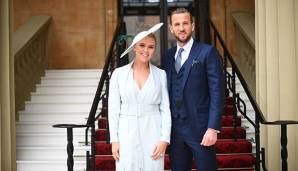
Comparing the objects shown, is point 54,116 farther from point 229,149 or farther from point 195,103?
point 195,103

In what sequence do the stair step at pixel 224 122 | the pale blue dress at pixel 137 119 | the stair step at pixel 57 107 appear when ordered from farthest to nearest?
the stair step at pixel 57 107 → the stair step at pixel 224 122 → the pale blue dress at pixel 137 119

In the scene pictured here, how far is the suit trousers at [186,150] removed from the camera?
9.81ft

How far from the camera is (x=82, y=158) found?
5766mm

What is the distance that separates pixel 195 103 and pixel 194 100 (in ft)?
0.07

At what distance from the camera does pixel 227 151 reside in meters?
5.59

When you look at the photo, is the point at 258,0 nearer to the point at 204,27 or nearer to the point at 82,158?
the point at 82,158

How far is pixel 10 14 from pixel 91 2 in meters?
4.79

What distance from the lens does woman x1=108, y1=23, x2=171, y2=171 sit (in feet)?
9.10

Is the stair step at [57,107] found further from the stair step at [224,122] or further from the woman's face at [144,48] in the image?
the woman's face at [144,48]

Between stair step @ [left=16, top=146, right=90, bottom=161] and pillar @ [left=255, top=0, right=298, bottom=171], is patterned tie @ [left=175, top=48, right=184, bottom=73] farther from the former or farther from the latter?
stair step @ [left=16, top=146, right=90, bottom=161]

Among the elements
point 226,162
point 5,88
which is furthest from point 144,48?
point 226,162

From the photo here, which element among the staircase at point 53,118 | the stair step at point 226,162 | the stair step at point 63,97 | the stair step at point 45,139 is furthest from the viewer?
the stair step at point 63,97

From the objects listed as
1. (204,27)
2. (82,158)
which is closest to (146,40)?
(82,158)

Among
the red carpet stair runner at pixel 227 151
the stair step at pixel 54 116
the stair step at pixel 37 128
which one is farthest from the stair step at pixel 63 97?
the red carpet stair runner at pixel 227 151
